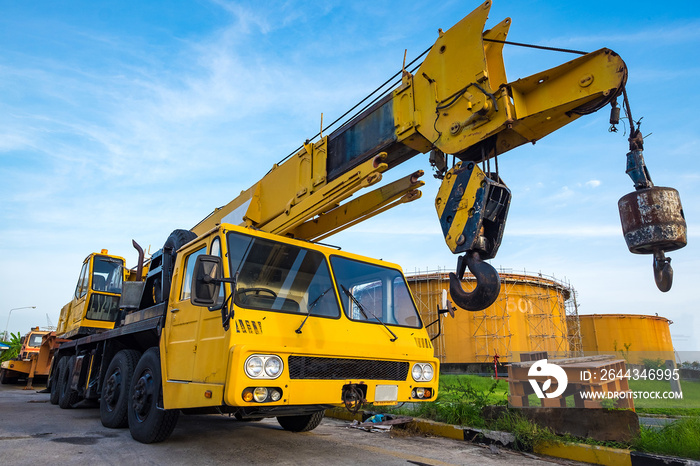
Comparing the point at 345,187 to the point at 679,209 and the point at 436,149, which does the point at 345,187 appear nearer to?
the point at 436,149

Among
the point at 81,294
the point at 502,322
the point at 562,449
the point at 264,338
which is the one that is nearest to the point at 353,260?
the point at 264,338

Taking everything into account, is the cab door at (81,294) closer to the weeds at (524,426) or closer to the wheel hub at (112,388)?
the wheel hub at (112,388)

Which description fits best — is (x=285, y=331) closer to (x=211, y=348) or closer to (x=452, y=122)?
(x=211, y=348)

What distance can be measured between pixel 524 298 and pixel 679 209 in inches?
1014

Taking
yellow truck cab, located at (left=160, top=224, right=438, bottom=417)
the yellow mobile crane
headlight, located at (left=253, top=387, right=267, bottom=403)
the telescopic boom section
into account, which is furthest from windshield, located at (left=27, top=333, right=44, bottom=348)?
headlight, located at (left=253, top=387, right=267, bottom=403)

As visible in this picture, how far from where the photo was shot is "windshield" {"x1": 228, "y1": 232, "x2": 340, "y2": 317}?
4.26 meters

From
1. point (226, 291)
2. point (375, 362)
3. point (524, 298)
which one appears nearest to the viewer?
point (226, 291)

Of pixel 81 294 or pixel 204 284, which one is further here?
pixel 81 294

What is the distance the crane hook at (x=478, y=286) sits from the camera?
3502 millimetres

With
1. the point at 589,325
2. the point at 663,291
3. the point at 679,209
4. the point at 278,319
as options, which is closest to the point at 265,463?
the point at 278,319

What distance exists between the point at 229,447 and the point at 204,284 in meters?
2.09

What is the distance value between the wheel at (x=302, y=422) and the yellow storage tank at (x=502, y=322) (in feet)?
63.7

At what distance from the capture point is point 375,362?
442 centimetres

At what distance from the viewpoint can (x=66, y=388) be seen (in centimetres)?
838
